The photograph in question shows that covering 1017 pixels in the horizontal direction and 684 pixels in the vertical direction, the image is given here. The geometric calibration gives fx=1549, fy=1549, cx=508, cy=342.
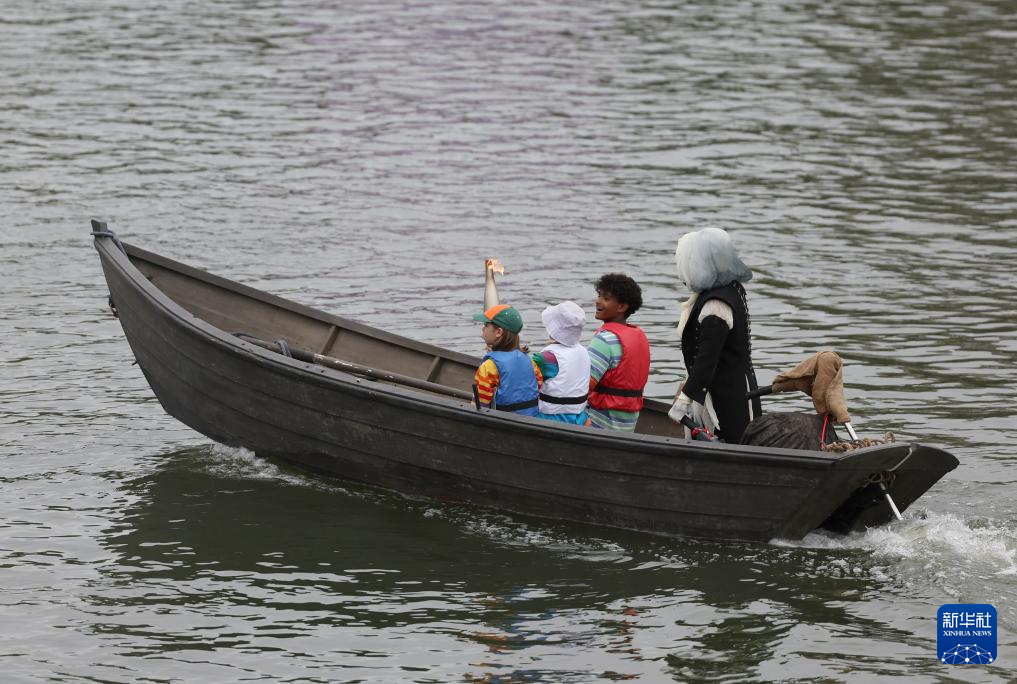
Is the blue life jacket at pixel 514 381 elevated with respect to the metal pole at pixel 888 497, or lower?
elevated

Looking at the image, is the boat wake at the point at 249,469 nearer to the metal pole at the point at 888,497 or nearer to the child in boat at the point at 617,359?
the child in boat at the point at 617,359

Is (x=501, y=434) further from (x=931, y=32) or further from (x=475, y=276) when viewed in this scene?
(x=931, y=32)

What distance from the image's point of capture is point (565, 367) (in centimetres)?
1016

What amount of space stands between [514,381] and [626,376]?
0.77m

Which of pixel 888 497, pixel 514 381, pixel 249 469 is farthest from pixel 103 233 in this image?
pixel 888 497

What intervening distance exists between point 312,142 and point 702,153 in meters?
5.76

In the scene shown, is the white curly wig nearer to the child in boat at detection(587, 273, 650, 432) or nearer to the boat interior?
the child in boat at detection(587, 273, 650, 432)

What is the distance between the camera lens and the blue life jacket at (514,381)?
33.3ft

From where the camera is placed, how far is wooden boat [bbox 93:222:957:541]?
9.39 metres

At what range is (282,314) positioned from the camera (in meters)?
12.8

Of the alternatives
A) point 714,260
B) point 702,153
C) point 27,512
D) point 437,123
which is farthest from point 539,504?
point 437,123

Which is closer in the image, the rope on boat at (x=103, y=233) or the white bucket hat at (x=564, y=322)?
the white bucket hat at (x=564, y=322)

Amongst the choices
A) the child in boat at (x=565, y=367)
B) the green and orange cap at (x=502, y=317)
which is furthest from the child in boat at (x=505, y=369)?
the child in boat at (x=565, y=367)

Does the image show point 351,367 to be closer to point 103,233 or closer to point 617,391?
point 617,391
